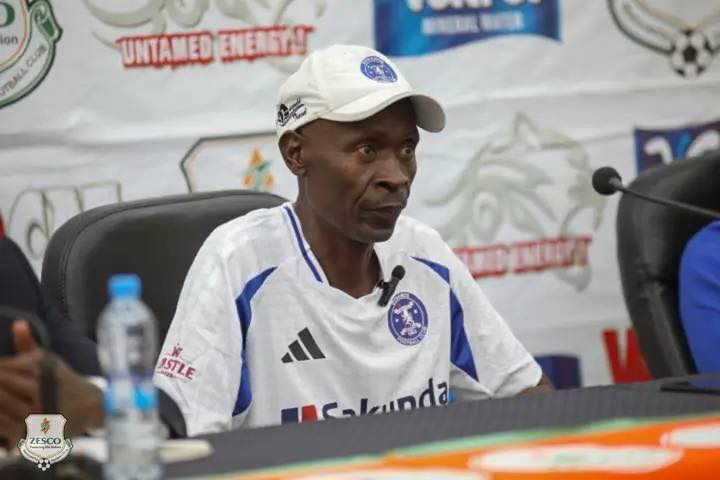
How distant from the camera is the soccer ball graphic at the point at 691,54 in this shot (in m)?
3.55

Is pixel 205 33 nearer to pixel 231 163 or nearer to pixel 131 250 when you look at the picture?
pixel 231 163

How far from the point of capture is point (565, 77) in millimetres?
3426

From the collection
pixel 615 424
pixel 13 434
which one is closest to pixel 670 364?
pixel 615 424

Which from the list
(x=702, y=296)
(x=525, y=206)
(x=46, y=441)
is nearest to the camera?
(x=46, y=441)

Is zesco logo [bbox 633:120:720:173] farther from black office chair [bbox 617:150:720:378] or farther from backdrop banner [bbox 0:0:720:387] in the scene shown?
black office chair [bbox 617:150:720:378]

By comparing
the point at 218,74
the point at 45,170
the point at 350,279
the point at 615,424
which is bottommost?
the point at 615,424

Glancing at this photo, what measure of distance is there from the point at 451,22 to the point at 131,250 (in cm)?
127

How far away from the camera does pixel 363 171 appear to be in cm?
220

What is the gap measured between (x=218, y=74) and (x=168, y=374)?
117 centimetres

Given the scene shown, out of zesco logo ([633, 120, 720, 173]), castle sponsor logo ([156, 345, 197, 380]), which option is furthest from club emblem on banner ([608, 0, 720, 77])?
castle sponsor logo ([156, 345, 197, 380])

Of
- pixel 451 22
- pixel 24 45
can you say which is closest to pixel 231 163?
pixel 24 45

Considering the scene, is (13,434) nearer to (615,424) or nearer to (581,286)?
(615,424)

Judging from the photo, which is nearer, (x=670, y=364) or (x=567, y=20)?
Answer: (x=670, y=364)

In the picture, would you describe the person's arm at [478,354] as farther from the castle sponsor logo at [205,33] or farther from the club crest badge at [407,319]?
the castle sponsor logo at [205,33]
